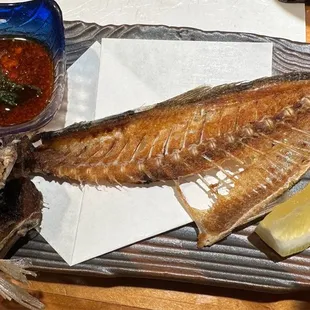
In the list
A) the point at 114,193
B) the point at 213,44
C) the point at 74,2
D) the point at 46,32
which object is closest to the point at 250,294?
the point at 114,193

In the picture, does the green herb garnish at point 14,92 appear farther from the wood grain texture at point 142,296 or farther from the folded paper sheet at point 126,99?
the wood grain texture at point 142,296

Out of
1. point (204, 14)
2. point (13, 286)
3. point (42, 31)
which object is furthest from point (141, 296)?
point (204, 14)

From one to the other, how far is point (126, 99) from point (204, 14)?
64cm

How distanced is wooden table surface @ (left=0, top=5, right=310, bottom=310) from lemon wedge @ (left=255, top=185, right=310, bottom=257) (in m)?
0.24

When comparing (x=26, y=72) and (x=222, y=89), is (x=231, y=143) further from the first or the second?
(x=26, y=72)

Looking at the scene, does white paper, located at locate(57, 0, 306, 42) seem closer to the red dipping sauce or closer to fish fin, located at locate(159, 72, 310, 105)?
the red dipping sauce

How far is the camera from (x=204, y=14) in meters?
2.94

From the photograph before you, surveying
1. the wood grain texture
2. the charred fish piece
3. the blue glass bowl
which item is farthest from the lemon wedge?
the blue glass bowl

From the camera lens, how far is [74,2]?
306cm

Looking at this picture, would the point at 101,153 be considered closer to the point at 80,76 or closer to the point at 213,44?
the point at 80,76

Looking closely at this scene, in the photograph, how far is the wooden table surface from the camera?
237 centimetres

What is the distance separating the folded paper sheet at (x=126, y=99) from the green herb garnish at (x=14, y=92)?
172 millimetres

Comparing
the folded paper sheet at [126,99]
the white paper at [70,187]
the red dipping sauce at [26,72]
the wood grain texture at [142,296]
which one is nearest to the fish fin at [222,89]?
the folded paper sheet at [126,99]

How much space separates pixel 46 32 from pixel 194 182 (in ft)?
3.02
